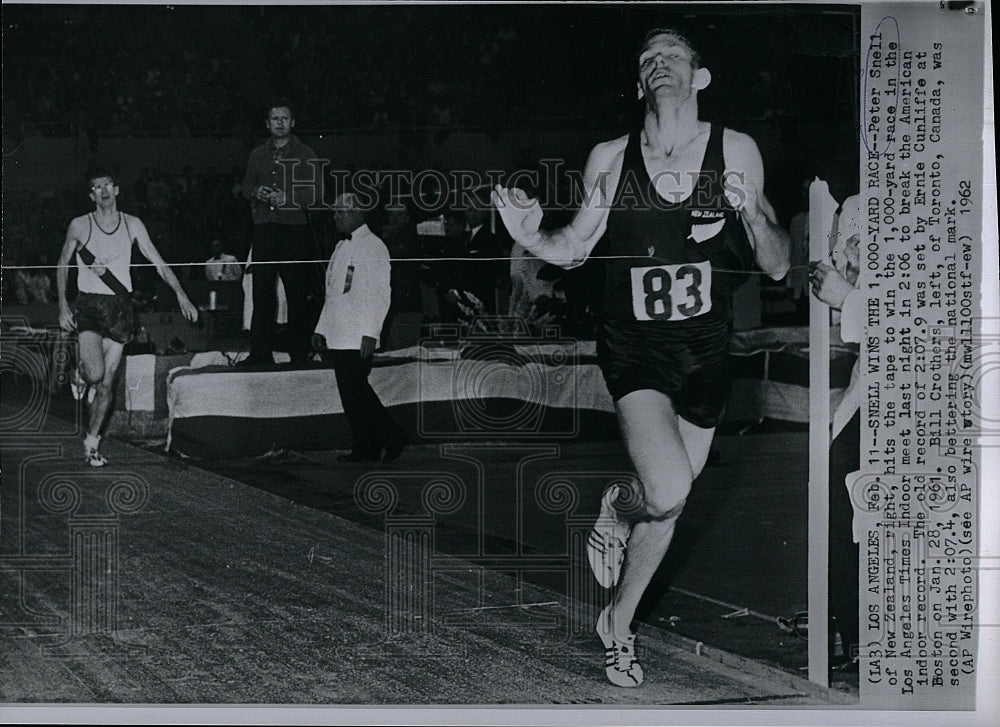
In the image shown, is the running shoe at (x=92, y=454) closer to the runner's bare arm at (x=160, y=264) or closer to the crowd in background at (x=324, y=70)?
the runner's bare arm at (x=160, y=264)

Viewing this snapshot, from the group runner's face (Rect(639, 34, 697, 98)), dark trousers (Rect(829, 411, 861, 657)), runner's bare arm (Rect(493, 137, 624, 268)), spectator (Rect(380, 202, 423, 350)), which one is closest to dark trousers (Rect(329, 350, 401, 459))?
spectator (Rect(380, 202, 423, 350))

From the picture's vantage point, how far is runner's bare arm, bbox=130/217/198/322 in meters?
3.71

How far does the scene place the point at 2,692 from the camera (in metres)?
3.76

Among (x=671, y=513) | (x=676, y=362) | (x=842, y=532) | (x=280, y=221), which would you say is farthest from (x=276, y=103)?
(x=842, y=532)

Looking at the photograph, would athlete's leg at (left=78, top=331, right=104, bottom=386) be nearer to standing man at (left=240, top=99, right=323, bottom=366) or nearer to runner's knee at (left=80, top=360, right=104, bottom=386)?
runner's knee at (left=80, top=360, right=104, bottom=386)

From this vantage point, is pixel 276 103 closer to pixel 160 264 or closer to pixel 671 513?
pixel 160 264

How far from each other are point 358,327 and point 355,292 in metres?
0.09

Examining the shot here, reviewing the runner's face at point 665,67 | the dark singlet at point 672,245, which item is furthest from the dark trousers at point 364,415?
the runner's face at point 665,67

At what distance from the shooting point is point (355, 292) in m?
3.72

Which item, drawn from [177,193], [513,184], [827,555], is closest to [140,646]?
[177,193]

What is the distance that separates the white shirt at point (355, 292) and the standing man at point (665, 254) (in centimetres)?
36

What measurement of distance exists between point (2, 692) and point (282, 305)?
1.28m

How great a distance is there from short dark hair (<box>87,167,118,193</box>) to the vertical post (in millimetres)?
1854

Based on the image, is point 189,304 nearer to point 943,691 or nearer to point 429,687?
point 429,687
